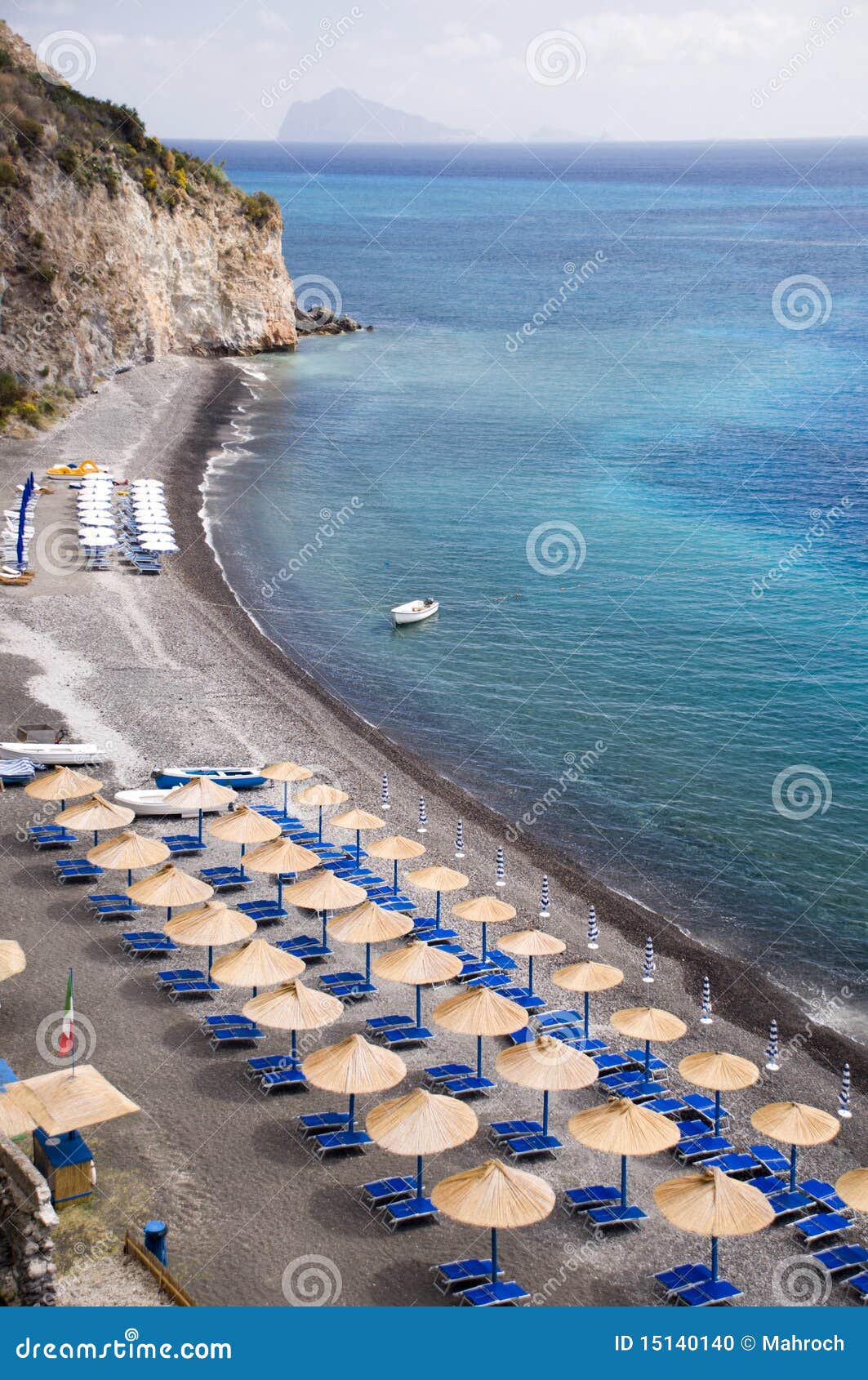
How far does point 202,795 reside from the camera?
108 feet

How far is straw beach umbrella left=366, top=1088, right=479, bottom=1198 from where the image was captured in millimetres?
20188

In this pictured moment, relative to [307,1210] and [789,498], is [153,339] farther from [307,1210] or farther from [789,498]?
[307,1210]

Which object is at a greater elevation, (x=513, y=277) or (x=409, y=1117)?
(x=513, y=277)

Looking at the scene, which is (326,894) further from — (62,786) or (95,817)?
(62,786)

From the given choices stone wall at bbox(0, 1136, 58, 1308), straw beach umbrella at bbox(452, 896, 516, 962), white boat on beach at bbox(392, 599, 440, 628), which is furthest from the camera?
white boat on beach at bbox(392, 599, 440, 628)

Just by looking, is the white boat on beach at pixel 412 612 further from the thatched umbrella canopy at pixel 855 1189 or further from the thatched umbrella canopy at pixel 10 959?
the thatched umbrella canopy at pixel 855 1189

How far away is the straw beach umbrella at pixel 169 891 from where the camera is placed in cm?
2761

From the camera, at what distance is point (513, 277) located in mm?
162750

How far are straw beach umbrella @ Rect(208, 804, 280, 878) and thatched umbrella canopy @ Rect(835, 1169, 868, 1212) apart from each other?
14953 mm

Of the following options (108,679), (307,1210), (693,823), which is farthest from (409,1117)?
(108,679)

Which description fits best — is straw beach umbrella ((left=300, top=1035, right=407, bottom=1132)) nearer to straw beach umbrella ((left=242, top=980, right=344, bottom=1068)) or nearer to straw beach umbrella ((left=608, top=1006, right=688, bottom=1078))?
straw beach umbrella ((left=242, top=980, right=344, bottom=1068))

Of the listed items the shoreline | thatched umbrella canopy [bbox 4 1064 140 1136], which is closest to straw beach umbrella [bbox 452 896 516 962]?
the shoreline

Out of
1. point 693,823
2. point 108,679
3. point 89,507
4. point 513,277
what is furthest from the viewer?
point 513,277

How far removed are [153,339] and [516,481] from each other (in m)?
31.7
